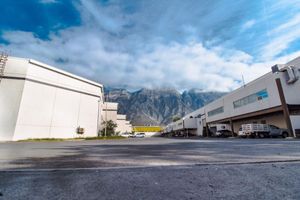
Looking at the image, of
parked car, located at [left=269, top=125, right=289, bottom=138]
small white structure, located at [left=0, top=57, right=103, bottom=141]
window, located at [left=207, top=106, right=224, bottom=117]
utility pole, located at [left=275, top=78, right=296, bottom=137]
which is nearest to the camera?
utility pole, located at [left=275, top=78, right=296, bottom=137]

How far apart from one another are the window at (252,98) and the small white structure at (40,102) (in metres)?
30.5

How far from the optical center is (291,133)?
64.4 feet

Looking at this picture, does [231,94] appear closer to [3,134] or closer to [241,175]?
[241,175]

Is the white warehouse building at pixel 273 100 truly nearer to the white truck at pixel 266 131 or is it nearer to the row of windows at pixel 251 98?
the row of windows at pixel 251 98

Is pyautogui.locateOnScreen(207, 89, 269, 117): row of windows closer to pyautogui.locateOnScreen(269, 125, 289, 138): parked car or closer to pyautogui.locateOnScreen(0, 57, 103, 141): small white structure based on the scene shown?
pyautogui.locateOnScreen(269, 125, 289, 138): parked car

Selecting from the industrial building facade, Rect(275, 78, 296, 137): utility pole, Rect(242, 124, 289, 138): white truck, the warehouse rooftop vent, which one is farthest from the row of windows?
the warehouse rooftop vent

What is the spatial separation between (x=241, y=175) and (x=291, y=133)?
2173 cm

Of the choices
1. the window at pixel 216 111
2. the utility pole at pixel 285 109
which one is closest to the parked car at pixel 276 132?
the utility pole at pixel 285 109

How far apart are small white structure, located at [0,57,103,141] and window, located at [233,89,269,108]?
30.5 metres

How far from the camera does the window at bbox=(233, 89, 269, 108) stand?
921 inches

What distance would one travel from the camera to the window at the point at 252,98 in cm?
2339

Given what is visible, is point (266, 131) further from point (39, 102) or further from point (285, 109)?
point (39, 102)

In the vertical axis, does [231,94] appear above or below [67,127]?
above

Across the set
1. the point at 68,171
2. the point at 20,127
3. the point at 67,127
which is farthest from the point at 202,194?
the point at 67,127
